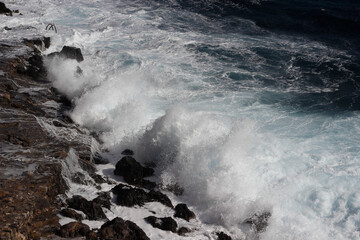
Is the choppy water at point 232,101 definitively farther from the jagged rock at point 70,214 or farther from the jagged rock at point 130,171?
the jagged rock at point 70,214

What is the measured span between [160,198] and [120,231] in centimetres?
177

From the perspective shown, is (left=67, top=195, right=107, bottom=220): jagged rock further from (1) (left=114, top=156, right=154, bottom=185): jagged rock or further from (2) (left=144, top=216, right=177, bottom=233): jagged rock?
(1) (left=114, top=156, right=154, bottom=185): jagged rock

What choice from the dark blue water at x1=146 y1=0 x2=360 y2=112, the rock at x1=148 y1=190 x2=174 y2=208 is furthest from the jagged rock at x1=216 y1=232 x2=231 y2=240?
the dark blue water at x1=146 y1=0 x2=360 y2=112

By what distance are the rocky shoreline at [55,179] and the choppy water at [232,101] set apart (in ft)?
2.39

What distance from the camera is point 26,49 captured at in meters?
13.7

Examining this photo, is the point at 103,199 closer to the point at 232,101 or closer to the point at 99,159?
the point at 99,159

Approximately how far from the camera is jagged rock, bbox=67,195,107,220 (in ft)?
21.1

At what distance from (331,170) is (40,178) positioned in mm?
6967

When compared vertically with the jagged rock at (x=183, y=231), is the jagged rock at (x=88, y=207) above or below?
above

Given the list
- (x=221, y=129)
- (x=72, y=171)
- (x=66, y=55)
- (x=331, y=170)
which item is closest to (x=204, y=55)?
(x=66, y=55)

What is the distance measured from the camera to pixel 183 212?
734 centimetres

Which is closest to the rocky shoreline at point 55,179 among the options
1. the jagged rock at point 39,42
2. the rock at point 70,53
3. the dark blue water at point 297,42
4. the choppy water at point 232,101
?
the choppy water at point 232,101

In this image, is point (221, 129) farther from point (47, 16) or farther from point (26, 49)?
point (47, 16)

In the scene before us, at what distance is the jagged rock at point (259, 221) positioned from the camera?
7.45 m
